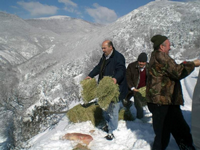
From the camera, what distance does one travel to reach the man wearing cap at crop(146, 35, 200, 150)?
209 cm

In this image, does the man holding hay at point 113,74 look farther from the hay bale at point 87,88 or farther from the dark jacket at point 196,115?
the dark jacket at point 196,115

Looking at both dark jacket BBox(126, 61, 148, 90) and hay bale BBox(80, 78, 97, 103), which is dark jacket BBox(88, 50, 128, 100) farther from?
hay bale BBox(80, 78, 97, 103)

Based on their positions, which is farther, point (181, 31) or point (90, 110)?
point (181, 31)

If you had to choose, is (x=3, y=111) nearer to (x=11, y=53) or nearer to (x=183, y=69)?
(x=183, y=69)

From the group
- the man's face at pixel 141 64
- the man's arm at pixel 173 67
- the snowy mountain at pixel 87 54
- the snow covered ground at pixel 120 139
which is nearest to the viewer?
the man's arm at pixel 173 67

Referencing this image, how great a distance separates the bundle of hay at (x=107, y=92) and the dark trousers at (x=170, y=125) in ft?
2.82

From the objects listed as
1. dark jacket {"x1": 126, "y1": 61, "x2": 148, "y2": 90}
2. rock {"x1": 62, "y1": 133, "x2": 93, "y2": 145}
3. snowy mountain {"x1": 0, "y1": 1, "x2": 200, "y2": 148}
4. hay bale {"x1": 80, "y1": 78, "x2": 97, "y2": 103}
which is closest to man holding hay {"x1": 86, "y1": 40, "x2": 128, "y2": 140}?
dark jacket {"x1": 126, "y1": 61, "x2": 148, "y2": 90}

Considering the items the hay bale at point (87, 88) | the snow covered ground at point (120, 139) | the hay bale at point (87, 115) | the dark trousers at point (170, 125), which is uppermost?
the hay bale at point (87, 88)

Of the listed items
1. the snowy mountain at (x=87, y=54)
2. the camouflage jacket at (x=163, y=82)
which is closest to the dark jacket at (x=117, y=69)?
the camouflage jacket at (x=163, y=82)

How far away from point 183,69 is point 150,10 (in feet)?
92.4

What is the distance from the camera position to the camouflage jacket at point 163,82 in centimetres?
210

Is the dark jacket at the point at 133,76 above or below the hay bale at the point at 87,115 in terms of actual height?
above

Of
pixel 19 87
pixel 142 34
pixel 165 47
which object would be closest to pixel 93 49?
pixel 142 34

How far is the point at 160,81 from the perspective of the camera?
2230 mm
